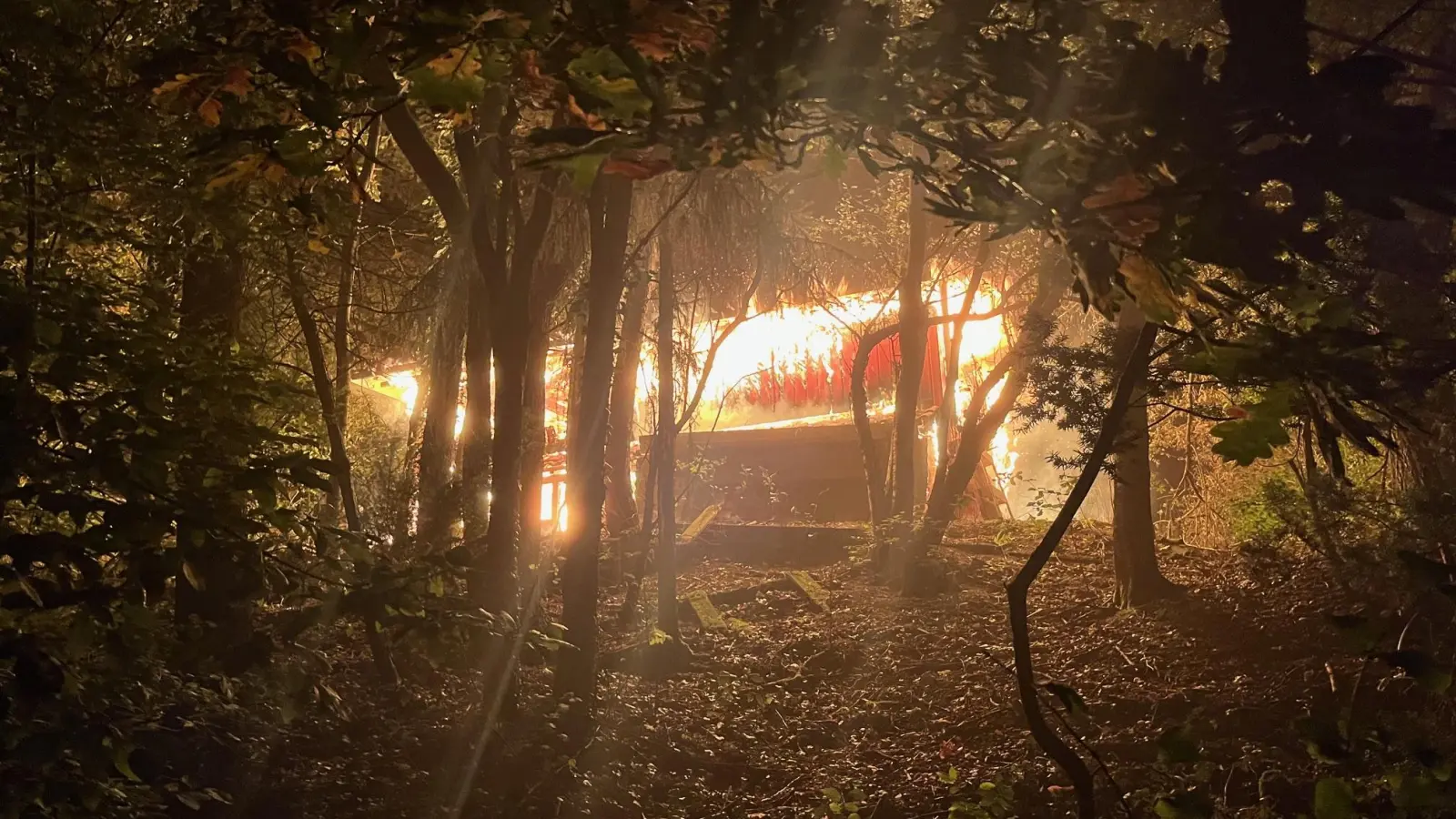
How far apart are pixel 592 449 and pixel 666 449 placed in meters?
2.61

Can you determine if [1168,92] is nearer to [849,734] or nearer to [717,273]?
[849,734]

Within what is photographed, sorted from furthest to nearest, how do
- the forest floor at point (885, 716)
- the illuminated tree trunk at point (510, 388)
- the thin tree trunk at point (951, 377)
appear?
the thin tree trunk at point (951, 377) → the illuminated tree trunk at point (510, 388) → the forest floor at point (885, 716)

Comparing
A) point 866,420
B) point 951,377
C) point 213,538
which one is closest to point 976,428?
point 866,420

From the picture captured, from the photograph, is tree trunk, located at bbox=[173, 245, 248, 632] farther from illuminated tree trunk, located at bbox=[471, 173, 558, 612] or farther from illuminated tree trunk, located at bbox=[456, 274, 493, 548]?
illuminated tree trunk, located at bbox=[456, 274, 493, 548]

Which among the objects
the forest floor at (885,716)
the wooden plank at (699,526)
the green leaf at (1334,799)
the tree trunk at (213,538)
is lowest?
the forest floor at (885,716)

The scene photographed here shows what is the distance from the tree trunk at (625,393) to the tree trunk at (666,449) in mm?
601

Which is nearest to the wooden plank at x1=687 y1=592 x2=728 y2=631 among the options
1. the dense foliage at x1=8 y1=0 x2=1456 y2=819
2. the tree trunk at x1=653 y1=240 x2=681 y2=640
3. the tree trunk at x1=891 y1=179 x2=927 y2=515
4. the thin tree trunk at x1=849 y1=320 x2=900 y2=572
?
the tree trunk at x1=653 y1=240 x2=681 y2=640

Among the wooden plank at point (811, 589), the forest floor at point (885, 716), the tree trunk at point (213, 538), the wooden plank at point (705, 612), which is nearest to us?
the tree trunk at point (213, 538)

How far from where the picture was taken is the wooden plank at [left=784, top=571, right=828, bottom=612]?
33.2 feet

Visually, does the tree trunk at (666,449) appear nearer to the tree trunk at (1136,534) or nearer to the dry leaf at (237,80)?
the tree trunk at (1136,534)

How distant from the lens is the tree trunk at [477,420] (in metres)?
7.12

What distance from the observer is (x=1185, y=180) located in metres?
1.38

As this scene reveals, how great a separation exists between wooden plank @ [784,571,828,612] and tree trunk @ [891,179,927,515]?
→ 122 centimetres

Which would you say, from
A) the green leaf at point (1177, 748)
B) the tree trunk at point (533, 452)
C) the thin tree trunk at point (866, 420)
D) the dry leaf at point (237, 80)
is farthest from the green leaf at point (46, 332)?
the thin tree trunk at point (866, 420)
